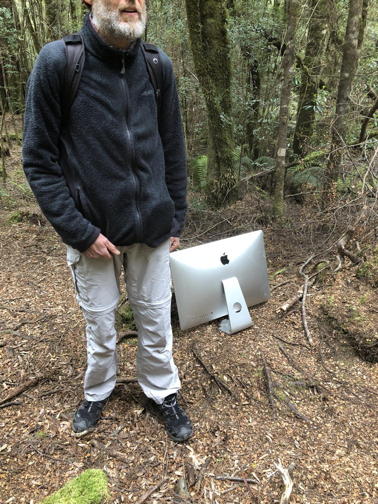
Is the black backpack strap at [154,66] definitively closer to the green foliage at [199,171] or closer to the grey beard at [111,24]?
the grey beard at [111,24]

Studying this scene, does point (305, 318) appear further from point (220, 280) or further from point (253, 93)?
point (253, 93)

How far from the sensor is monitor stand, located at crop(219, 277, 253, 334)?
3.18m

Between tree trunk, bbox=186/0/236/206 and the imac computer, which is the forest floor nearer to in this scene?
the imac computer

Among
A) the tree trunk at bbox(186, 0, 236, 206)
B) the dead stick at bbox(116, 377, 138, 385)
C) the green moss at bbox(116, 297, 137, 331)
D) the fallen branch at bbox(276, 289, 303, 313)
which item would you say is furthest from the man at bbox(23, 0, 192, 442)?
the tree trunk at bbox(186, 0, 236, 206)

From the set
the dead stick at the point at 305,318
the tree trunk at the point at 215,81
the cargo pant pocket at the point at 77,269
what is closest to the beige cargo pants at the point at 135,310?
the cargo pant pocket at the point at 77,269

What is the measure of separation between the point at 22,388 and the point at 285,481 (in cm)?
174

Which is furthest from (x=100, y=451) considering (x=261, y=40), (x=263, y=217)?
(x=261, y=40)

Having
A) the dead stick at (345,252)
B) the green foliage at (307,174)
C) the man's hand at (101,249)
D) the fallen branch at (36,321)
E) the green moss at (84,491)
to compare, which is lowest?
the green foliage at (307,174)

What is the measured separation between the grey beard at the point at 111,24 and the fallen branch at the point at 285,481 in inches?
87.8

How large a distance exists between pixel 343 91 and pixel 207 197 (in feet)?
7.89

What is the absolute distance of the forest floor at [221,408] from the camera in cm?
196

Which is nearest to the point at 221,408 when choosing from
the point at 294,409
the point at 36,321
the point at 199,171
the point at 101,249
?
the point at 294,409

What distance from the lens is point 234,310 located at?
3.22 m

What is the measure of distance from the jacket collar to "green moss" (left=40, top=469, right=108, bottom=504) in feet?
6.43
